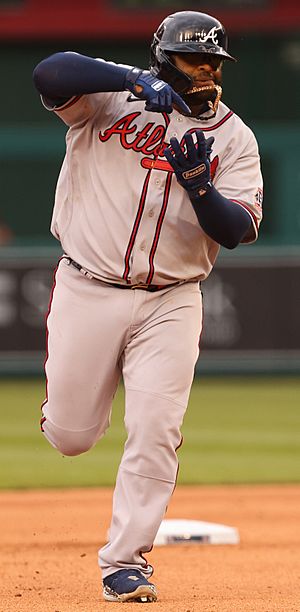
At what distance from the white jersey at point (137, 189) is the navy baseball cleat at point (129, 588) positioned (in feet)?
3.22

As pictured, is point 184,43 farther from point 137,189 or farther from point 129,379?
point 129,379

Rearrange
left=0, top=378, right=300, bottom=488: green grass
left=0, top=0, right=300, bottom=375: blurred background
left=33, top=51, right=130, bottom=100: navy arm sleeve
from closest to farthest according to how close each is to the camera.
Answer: left=33, top=51, right=130, bottom=100: navy arm sleeve → left=0, top=378, right=300, bottom=488: green grass → left=0, top=0, right=300, bottom=375: blurred background

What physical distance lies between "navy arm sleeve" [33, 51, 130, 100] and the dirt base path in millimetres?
1664

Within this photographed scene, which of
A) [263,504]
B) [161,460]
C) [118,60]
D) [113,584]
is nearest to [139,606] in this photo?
[113,584]

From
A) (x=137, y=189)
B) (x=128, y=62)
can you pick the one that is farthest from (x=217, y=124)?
(x=128, y=62)

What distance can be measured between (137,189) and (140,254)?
0.71 ft

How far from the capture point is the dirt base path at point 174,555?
439 centimetres

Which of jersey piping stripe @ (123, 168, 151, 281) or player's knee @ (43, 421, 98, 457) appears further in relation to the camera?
player's knee @ (43, 421, 98, 457)

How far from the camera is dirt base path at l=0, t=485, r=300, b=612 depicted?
4.39 metres

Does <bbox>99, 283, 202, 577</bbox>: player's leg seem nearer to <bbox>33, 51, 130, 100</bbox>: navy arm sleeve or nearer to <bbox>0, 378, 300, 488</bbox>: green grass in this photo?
<bbox>33, 51, 130, 100</bbox>: navy arm sleeve

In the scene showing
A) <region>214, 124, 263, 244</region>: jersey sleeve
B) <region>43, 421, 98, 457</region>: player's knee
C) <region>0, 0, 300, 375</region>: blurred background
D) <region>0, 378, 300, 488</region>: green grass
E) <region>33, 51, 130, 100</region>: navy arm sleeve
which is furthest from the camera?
<region>0, 0, 300, 375</region>: blurred background

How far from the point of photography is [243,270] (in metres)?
14.3

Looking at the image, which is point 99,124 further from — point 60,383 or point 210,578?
point 210,578

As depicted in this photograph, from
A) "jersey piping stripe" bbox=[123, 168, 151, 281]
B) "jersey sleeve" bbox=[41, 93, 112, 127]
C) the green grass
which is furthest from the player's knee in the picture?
the green grass
